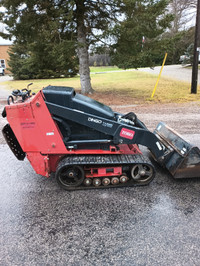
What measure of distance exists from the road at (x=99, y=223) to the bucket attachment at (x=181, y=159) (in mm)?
225

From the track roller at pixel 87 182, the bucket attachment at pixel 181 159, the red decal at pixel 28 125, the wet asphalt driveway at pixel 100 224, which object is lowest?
the wet asphalt driveway at pixel 100 224

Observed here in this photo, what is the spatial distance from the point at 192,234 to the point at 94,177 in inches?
62.9

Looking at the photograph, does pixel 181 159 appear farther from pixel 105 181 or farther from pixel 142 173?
pixel 105 181

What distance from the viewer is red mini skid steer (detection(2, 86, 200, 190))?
3393 millimetres

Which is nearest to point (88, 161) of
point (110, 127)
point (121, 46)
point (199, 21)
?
point (110, 127)

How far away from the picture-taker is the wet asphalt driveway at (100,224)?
2398 mm

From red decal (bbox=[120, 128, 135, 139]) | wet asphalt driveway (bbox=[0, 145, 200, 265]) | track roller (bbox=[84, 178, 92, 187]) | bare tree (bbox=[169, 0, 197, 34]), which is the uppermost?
bare tree (bbox=[169, 0, 197, 34])

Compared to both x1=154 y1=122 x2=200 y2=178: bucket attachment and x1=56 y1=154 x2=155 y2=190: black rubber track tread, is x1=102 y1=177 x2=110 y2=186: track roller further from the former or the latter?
x1=154 y1=122 x2=200 y2=178: bucket attachment

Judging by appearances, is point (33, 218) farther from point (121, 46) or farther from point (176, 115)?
point (121, 46)

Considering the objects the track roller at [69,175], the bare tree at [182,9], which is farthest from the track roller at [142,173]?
the bare tree at [182,9]

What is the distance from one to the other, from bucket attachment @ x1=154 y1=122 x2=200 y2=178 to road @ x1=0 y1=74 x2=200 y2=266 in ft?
0.74

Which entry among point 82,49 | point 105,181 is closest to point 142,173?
point 105,181

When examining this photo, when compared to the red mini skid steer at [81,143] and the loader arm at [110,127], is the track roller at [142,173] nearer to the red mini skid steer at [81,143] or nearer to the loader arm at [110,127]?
the red mini skid steer at [81,143]

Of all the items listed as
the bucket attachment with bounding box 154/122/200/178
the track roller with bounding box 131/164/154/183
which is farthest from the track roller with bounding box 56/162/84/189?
the bucket attachment with bounding box 154/122/200/178
